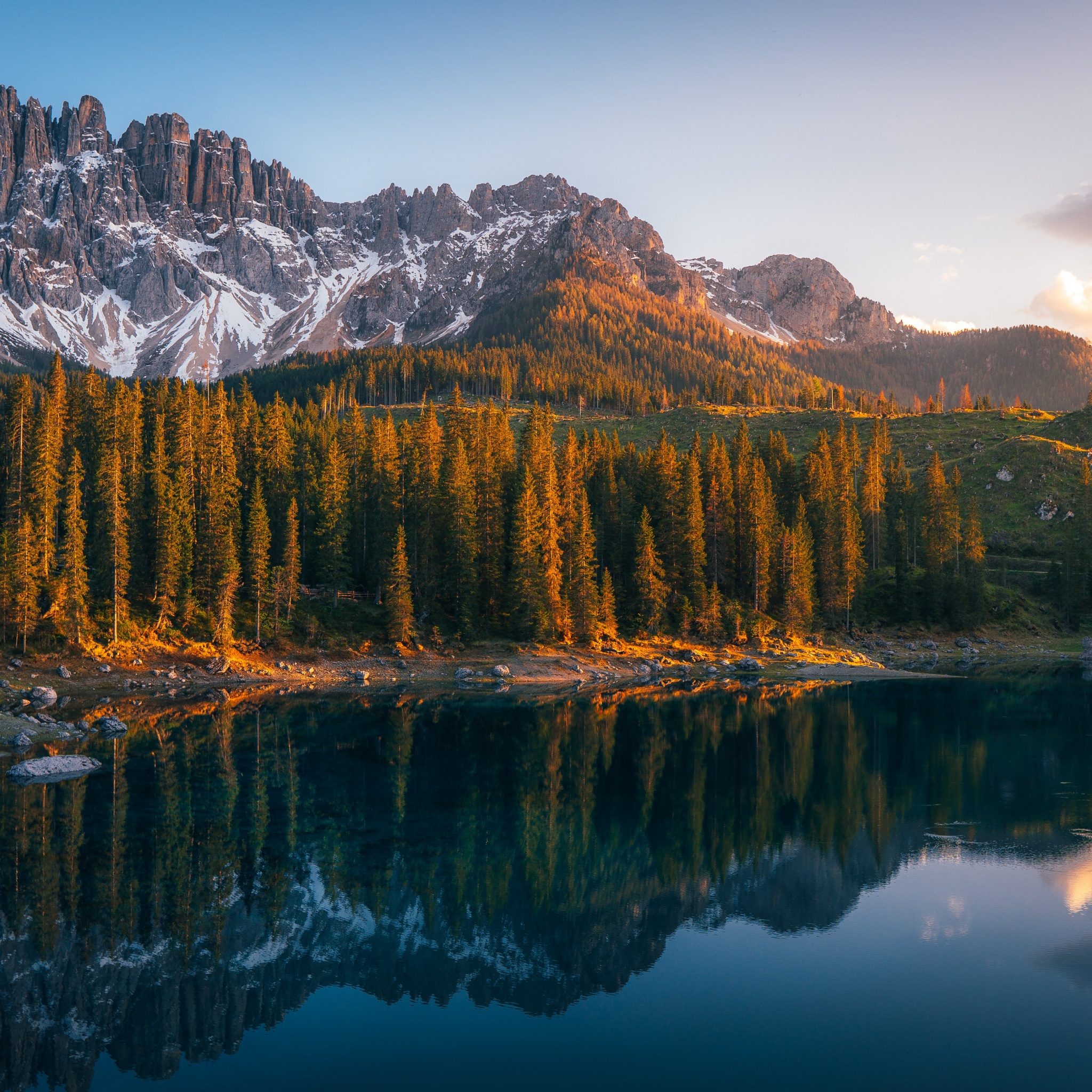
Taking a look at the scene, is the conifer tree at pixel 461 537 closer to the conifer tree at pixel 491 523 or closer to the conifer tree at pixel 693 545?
the conifer tree at pixel 491 523

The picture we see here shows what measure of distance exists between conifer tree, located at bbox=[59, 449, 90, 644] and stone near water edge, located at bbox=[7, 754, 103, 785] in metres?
25.7

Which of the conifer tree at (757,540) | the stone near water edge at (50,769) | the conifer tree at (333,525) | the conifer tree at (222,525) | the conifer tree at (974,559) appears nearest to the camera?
the stone near water edge at (50,769)

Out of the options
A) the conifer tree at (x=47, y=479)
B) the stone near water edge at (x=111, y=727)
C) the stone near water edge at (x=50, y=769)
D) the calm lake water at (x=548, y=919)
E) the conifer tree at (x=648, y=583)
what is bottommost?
the stone near water edge at (x=111, y=727)

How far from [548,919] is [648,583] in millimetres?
56779

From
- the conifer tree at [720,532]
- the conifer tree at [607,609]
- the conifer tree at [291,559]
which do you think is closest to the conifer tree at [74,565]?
the conifer tree at [291,559]

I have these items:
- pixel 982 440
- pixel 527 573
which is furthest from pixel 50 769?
pixel 982 440

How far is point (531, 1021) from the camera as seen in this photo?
62.8 feet

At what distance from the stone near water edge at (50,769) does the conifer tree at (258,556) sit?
1237 inches

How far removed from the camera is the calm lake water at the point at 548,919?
57.5ft

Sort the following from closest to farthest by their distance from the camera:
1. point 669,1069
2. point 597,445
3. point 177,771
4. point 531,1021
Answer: point 669,1069
point 531,1021
point 177,771
point 597,445

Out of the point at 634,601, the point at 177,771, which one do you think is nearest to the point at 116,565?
the point at 177,771

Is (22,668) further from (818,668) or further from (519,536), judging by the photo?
(818,668)

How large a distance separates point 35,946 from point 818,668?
213 ft

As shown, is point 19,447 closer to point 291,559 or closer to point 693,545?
point 291,559
